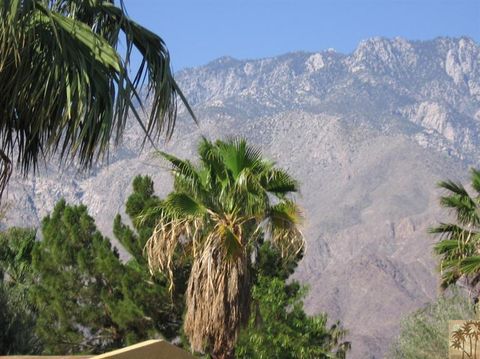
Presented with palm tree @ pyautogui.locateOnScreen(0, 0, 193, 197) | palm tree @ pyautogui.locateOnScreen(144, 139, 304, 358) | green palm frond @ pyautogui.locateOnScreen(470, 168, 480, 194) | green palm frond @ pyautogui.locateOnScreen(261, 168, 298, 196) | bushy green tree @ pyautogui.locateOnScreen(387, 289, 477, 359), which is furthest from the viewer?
bushy green tree @ pyautogui.locateOnScreen(387, 289, 477, 359)

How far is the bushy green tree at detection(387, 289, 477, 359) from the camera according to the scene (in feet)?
113

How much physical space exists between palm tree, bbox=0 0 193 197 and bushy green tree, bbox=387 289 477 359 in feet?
93.6

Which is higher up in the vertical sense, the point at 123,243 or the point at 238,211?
the point at 123,243

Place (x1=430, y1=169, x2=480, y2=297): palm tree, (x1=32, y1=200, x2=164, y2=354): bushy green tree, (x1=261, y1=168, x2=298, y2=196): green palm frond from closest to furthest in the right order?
(x1=261, y1=168, x2=298, y2=196): green palm frond, (x1=430, y1=169, x2=480, y2=297): palm tree, (x1=32, y1=200, x2=164, y2=354): bushy green tree

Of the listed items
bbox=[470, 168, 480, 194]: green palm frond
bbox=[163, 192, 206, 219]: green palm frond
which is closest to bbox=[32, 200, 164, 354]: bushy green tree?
bbox=[470, 168, 480, 194]: green palm frond

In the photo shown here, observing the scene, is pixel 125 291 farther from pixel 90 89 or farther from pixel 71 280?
pixel 90 89

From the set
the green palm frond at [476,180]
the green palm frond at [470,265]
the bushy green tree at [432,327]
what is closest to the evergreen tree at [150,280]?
the bushy green tree at [432,327]

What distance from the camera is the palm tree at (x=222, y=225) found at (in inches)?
745

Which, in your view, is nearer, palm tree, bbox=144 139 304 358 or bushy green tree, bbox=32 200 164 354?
palm tree, bbox=144 139 304 358

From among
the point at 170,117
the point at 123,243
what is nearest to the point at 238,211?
the point at 170,117

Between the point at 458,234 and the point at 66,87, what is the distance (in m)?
20.4

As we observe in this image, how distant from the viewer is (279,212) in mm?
19578

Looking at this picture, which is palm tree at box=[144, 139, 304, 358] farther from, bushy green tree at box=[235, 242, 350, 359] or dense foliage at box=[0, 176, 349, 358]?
dense foliage at box=[0, 176, 349, 358]

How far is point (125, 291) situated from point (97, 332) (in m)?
3.03
